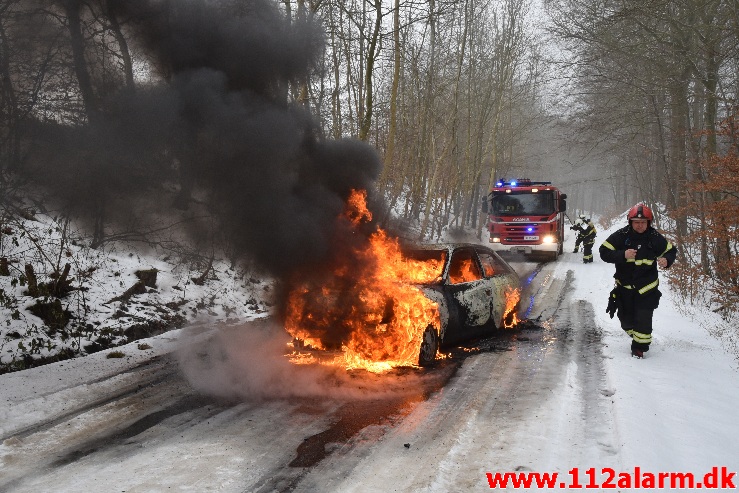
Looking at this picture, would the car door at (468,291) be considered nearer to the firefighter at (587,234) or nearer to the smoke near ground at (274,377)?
the smoke near ground at (274,377)

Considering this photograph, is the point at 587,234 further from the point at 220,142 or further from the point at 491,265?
the point at 220,142

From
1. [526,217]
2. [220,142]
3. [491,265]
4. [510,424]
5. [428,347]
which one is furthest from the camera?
[526,217]

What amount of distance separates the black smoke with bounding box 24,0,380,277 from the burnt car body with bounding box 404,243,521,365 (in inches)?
52.1

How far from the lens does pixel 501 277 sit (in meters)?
7.86

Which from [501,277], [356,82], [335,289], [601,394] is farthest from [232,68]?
[356,82]

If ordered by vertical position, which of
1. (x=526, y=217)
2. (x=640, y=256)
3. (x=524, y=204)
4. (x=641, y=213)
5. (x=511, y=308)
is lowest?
(x=511, y=308)

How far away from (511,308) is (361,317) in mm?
3144

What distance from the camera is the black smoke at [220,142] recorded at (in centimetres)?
580

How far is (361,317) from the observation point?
5.86 meters

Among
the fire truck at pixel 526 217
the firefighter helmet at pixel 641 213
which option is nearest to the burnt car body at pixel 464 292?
the firefighter helmet at pixel 641 213

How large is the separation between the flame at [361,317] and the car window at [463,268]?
3.19ft

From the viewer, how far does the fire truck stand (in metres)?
17.2

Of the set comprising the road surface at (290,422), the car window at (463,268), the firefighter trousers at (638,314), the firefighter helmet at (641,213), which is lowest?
the road surface at (290,422)

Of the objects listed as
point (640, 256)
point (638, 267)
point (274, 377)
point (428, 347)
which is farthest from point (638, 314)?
point (274, 377)
